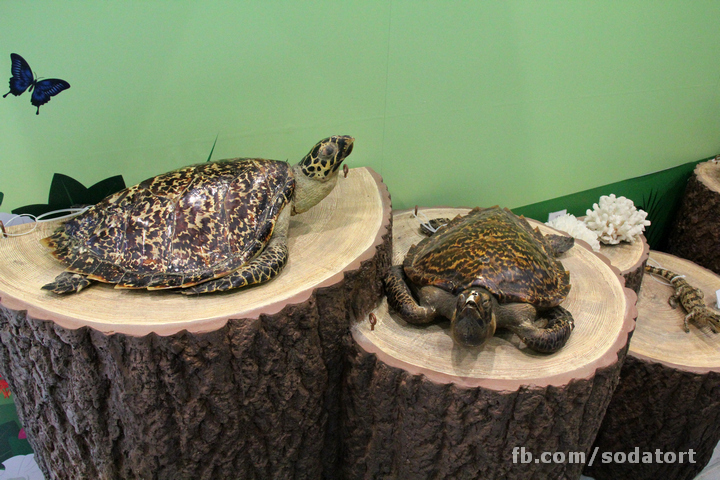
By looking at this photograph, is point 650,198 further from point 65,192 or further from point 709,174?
point 65,192

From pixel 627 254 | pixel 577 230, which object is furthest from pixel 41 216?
pixel 627 254

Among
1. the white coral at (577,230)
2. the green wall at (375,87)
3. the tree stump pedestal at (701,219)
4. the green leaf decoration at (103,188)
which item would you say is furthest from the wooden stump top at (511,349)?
the tree stump pedestal at (701,219)

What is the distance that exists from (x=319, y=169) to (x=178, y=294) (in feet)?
1.70

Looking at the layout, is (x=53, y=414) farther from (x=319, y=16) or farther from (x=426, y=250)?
(x=319, y=16)

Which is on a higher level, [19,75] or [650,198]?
[19,75]

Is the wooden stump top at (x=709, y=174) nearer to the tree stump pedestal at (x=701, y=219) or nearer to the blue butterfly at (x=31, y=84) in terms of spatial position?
the tree stump pedestal at (x=701, y=219)

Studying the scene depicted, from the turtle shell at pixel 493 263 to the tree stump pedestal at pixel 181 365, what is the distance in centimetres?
18

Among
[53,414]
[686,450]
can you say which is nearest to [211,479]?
[53,414]

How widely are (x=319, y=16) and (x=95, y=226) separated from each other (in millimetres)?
936

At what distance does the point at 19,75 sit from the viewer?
127 centimetres

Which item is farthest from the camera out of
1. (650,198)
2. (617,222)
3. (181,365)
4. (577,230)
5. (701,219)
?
(650,198)

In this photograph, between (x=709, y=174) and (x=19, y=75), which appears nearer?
(x=19, y=75)

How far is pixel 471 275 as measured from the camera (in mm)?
1307

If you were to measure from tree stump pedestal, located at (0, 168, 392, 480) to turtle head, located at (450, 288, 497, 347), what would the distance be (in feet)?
0.94
